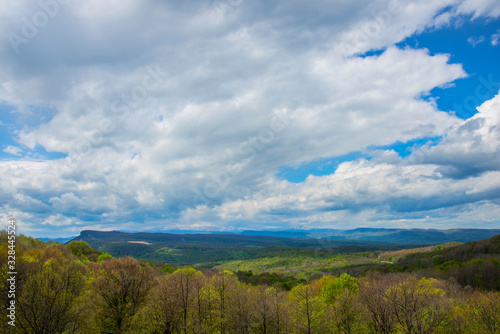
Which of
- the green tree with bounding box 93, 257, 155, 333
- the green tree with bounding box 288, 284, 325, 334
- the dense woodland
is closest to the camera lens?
the dense woodland

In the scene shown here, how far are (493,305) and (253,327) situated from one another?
42.7m

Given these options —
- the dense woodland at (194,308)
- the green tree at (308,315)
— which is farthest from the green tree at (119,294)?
the green tree at (308,315)

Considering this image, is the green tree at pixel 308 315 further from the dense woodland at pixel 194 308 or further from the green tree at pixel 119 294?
the green tree at pixel 119 294

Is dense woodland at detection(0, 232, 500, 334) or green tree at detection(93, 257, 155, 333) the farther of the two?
green tree at detection(93, 257, 155, 333)

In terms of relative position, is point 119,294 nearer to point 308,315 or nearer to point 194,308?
point 194,308

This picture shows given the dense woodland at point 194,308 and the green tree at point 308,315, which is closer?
the dense woodland at point 194,308

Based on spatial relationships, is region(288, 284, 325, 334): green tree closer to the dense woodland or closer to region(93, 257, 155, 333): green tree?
the dense woodland

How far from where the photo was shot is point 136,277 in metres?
56.5

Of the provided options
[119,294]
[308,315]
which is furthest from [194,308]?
[308,315]

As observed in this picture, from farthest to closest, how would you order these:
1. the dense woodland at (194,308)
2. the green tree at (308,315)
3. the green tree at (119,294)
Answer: the green tree at (308,315)
the green tree at (119,294)
the dense woodland at (194,308)

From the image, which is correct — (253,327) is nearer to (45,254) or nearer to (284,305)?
(284,305)

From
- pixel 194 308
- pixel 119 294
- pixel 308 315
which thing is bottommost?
pixel 308 315

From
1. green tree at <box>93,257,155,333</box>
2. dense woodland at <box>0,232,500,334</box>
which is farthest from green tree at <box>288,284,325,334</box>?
green tree at <box>93,257,155,333</box>

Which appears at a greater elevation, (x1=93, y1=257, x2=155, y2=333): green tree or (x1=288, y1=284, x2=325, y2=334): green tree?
(x1=93, y1=257, x2=155, y2=333): green tree
